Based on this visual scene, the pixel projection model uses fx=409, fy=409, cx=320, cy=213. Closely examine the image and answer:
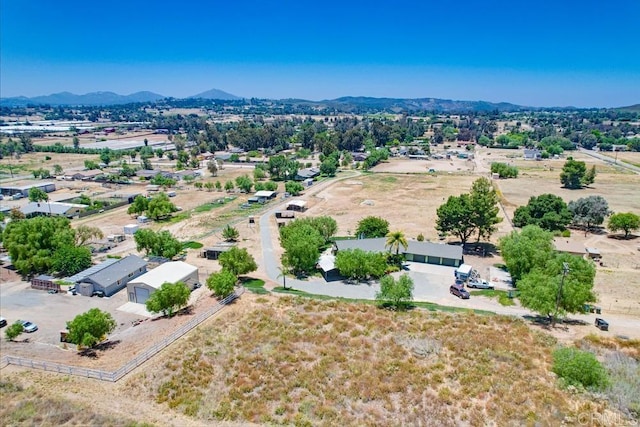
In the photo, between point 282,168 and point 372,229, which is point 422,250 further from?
point 282,168

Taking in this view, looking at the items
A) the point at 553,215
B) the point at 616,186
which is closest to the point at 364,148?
the point at 616,186

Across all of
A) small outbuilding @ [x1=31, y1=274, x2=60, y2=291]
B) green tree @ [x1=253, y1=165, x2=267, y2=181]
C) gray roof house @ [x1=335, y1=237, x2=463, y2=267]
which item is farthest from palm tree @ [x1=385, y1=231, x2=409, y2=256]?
green tree @ [x1=253, y1=165, x2=267, y2=181]

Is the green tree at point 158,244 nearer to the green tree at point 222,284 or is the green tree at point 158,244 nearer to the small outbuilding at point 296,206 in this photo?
the green tree at point 222,284

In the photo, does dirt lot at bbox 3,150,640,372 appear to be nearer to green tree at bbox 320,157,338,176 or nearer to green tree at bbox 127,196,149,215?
green tree at bbox 127,196,149,215

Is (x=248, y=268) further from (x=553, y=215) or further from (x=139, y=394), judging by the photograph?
(x=553, y=215)

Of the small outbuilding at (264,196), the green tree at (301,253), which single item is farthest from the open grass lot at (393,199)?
the green tree at (301,253)

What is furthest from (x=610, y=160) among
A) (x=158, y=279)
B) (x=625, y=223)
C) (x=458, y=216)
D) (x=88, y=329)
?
(x=88, y=329)
